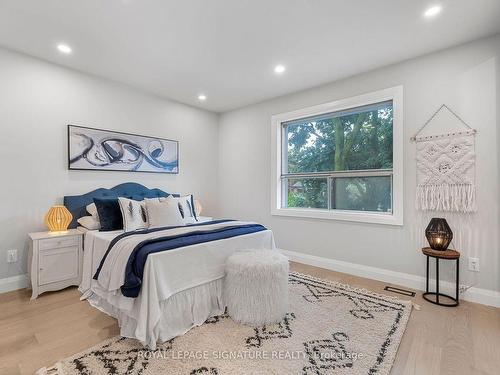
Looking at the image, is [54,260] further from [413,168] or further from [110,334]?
[413,168]

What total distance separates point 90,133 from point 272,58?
2.48m

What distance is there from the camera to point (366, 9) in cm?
219

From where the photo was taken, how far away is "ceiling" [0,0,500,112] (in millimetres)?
2170

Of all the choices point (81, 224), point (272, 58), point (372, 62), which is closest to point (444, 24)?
point (372, 62)

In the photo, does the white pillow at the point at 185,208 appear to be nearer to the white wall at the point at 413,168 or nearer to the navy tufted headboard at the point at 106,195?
Result: the navy tufted headboard at the point at 106,195

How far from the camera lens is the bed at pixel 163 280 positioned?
1.87 metres

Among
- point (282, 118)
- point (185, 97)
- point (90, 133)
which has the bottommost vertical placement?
point (90, 133)

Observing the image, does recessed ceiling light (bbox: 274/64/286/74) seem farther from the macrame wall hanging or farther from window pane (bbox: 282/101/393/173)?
the macrame wall hanging

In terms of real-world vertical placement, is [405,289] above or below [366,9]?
below

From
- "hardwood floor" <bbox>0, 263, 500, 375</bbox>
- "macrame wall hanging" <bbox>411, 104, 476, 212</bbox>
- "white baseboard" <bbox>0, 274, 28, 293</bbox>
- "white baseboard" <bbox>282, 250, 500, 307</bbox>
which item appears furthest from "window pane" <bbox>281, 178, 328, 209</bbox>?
"white baseboard" <bbox>0, 274, 28, 293</bbox>

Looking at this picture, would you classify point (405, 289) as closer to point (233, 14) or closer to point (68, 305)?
point (233, 14)

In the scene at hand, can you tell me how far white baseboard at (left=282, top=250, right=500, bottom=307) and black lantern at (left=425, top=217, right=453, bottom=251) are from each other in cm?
47

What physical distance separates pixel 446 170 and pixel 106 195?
13.1 ft

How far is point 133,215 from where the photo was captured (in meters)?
3.00
